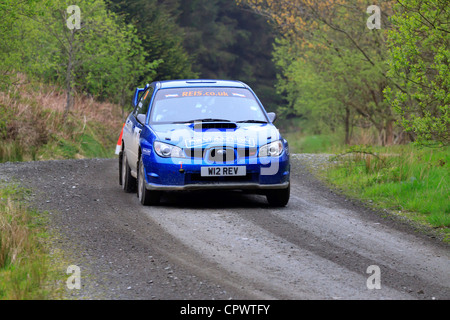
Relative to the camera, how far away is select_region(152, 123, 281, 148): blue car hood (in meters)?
10.6

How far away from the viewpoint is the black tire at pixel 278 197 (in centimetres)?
1107

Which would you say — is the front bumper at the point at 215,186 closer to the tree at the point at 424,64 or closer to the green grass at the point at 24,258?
the green grass at the point at 24,258

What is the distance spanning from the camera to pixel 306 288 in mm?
6516

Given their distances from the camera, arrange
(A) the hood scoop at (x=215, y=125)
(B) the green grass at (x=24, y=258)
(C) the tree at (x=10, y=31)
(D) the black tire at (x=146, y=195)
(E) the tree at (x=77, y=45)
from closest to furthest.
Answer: (B) the green grass at (x=24, y=258), (D) the black tire at (x=146, y=195), (A) the hood scoop at (x=215, y=125), (C) the tree at (x=10, y=31), (E) the tree at (x=77, y=45)

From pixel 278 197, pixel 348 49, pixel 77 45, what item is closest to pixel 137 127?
pixel 278 197

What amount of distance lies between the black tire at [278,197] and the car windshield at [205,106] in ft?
4.07

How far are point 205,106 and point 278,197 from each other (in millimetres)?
1906

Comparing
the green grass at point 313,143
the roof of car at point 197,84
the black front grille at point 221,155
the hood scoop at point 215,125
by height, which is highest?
the roof of car at point 197,84

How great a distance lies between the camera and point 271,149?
10.8 meters

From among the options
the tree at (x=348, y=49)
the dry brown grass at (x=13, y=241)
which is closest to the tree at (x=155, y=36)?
the tree at (x=348, y=49)

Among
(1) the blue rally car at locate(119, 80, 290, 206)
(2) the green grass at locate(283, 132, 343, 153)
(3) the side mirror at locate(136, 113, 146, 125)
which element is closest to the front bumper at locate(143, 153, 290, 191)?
(1) the blue rally car at locate(119, 80, 290, 206)

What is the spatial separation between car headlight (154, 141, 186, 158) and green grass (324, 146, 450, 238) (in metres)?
3.46

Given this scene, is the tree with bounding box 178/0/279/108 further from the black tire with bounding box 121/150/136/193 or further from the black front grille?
the black front grille

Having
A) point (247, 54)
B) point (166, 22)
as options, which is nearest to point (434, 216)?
point (166, 22)
